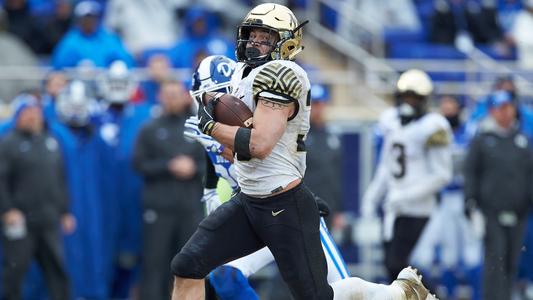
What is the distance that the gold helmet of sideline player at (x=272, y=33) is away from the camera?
6766 mm

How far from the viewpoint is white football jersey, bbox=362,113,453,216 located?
1041 centimetres

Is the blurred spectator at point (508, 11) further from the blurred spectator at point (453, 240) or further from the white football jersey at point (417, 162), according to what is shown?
the white football jersey at point (417, 162)

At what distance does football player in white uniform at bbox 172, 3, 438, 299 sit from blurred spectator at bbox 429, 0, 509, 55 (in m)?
9.48

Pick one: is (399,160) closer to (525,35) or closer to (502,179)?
(502,179)

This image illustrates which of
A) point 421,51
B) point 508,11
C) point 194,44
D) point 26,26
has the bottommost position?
point 421,51

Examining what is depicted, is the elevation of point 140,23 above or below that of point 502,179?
above

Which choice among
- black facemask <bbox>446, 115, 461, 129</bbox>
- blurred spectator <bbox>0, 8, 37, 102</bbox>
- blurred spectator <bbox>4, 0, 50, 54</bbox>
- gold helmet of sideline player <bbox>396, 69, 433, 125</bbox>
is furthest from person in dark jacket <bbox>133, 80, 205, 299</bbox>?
blurred spectator <bbox>4, 0, 50, 54</bbox>

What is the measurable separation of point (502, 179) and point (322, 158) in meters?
1.52

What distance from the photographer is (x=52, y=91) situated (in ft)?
38.0

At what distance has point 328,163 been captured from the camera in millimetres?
11391

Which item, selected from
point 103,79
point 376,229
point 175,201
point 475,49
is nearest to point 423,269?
point 376,229

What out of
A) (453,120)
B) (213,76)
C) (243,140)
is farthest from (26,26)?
(243,140)

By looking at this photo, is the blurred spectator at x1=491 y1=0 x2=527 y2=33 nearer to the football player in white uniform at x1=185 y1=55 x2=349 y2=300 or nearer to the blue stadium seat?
the blue stadium seat

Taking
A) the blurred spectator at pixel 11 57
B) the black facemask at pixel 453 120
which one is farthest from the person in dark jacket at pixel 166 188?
the black facemask at pixel 453 120
